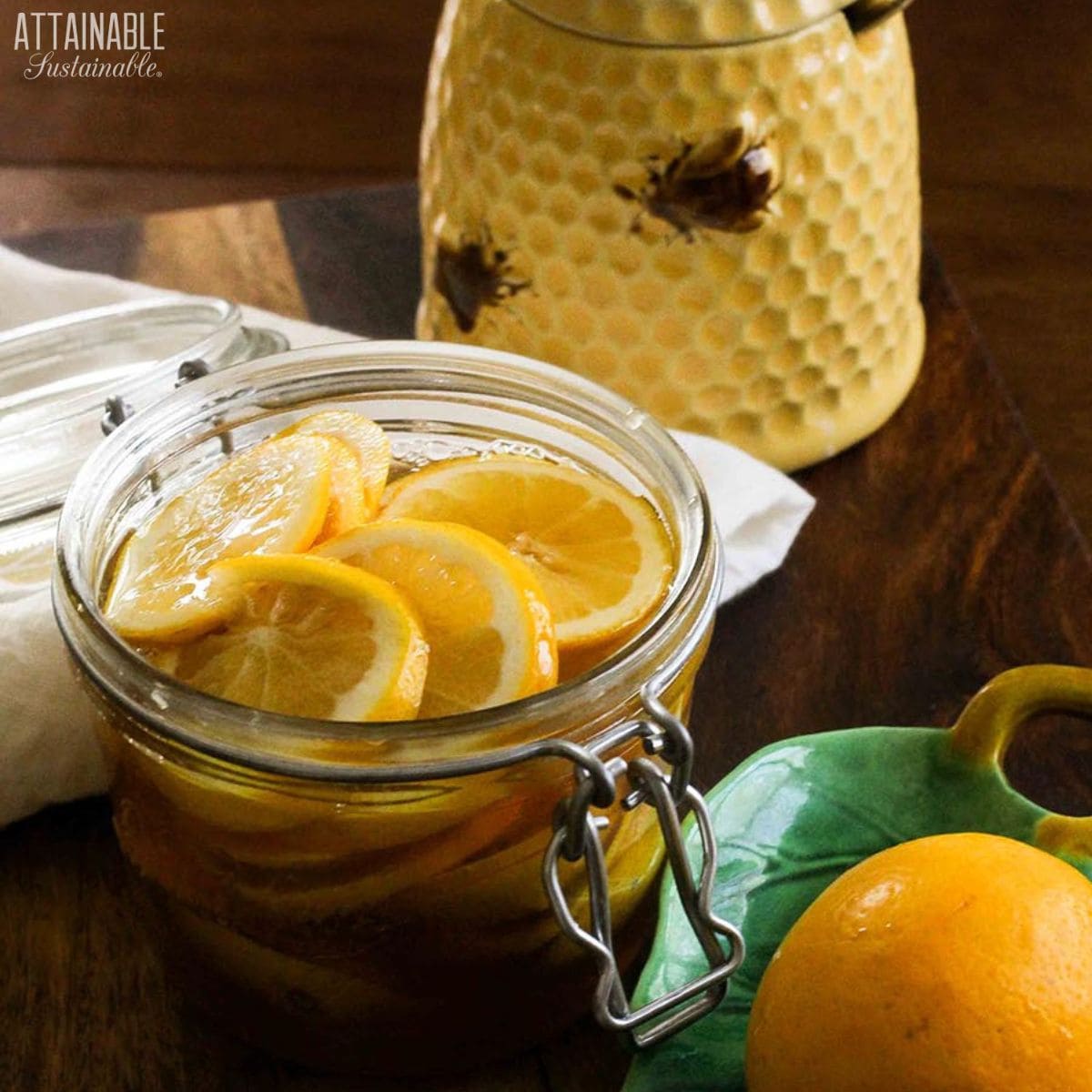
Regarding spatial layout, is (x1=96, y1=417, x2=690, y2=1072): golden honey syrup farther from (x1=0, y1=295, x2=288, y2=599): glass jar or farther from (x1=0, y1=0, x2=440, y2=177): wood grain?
(x1=0, y1=0, x2=440, y2=177): wood grain

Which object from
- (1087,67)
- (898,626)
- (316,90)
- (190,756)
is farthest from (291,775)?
(1087,67)

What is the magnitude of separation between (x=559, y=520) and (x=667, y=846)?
0.37 ft

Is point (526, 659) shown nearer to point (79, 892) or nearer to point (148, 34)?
point (79, 892)

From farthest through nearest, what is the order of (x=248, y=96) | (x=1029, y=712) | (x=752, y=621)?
(x=248, y=96) → (x=752, y=621) → (x=1029, y=712)

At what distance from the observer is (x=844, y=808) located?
0.45 m

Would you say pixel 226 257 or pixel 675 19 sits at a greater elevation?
pixel 675 19

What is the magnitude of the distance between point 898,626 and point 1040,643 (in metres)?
0.05

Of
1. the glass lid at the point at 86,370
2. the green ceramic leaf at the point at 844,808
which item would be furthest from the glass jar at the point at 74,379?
the green ceramic leaf at the point at 844,808

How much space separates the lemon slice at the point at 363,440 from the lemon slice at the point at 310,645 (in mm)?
64

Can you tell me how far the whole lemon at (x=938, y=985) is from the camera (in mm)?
328

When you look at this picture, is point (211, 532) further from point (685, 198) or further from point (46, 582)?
point (685, 198)

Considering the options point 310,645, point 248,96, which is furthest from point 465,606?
point 248,96

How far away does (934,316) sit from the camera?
2.33ft

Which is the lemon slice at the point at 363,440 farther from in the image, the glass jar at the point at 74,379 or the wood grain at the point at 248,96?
the wood grain at the point at 248,96
